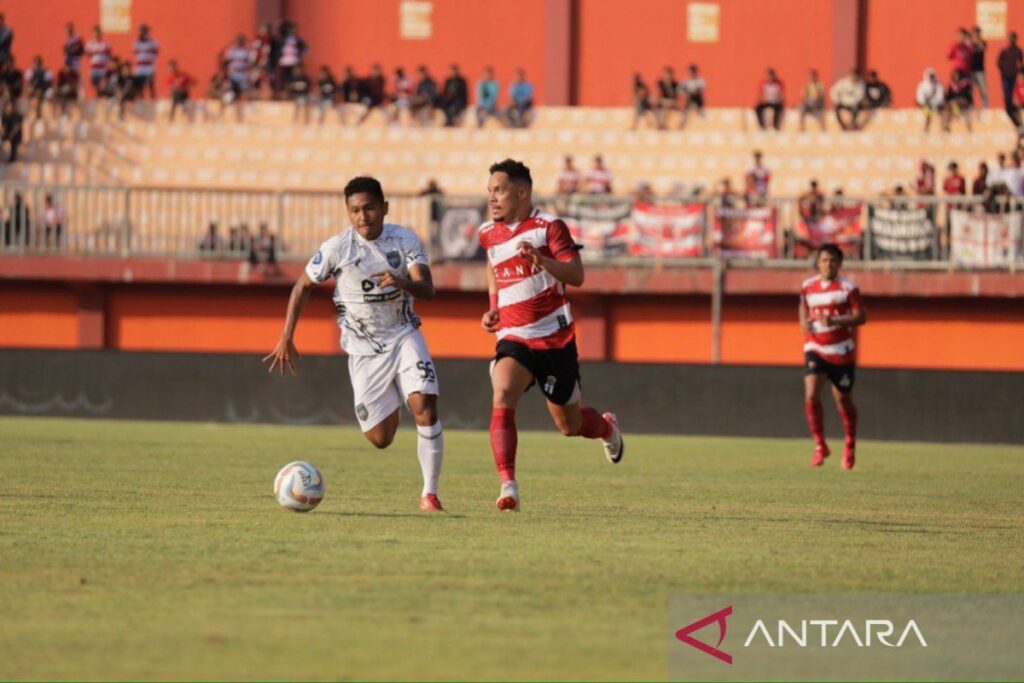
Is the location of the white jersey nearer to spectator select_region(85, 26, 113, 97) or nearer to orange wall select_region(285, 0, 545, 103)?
spectator select_region(85, 26, 113, 97)

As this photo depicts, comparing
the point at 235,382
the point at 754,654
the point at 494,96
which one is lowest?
the point at 235,382

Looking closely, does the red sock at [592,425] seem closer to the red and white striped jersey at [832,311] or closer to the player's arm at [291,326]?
the player's arm at [291,326]

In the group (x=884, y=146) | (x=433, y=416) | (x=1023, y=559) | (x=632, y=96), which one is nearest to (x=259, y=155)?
(x=632, y=96)

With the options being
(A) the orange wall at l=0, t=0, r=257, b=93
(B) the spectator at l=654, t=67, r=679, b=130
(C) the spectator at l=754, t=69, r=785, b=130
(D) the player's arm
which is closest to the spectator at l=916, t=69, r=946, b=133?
(C) the spectator at l=754, t=69, r=785, b=130

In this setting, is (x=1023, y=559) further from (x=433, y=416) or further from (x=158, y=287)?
(x=158, y=287)

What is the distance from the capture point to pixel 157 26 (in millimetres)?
43469

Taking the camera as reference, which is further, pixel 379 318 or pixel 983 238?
pixel 983 238

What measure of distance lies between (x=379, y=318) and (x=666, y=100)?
26.3 meters

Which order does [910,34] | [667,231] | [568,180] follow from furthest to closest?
[910,34] → [568,180] → [667,231]

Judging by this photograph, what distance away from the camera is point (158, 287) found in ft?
115

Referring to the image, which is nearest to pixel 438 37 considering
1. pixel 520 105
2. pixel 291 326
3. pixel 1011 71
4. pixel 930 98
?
pixel 520 105

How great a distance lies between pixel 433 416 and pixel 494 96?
2669 cm

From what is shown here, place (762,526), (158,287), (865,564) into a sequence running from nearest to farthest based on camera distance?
(865,564), (762,526), (158,287)

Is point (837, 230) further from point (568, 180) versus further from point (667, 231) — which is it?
point (568, 180)
